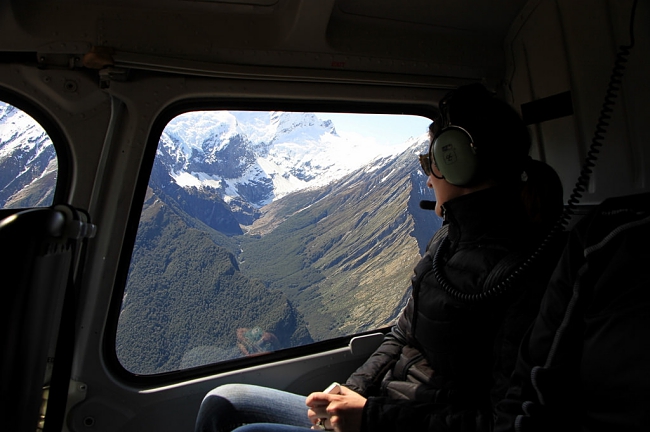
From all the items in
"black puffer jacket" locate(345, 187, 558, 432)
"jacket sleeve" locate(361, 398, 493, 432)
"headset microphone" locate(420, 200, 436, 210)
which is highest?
"headset microphone" locate(420, 200, 436, 210)

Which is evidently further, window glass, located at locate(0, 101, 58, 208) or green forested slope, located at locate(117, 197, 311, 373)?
green forested slope, located at locate(117, 197, 311, 373)

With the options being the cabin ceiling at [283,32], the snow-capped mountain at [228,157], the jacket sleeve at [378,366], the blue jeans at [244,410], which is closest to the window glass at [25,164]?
the snow-capped mountain at [228,157]

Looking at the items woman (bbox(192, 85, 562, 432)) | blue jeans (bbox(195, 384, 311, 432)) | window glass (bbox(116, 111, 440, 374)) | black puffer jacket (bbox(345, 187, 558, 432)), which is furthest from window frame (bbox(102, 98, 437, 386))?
black puffer jacket (bbox(345, 187, 558, 432))

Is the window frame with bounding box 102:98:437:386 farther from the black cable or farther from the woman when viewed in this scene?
the black cable

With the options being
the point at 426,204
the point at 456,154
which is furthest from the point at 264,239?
the point at 456,154

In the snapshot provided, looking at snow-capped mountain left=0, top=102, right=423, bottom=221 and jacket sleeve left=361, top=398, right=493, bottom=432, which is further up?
snow-capped mountain left=0, top=102, right=423, bottom=221

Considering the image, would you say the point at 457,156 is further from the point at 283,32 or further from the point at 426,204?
the point at 283,32

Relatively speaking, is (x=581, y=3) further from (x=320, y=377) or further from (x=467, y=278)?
(x=320, y=377)
